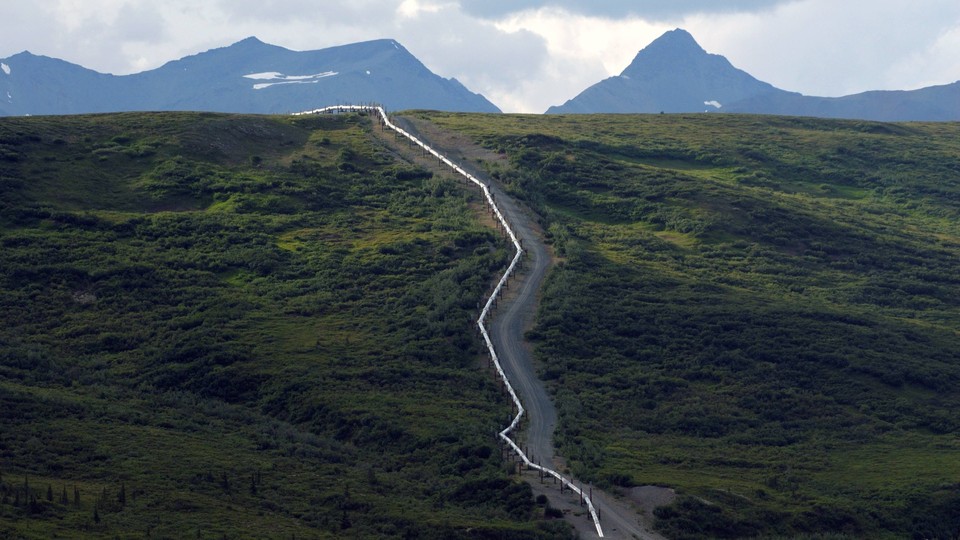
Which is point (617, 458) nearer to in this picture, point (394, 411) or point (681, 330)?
point (394, 411)

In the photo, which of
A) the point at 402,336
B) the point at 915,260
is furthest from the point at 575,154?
the point at 402,336

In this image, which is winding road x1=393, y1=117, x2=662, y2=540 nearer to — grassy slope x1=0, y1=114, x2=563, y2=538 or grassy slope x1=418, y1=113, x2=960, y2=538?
grassy slope x1=418, y1=113, x2=960, y2=538

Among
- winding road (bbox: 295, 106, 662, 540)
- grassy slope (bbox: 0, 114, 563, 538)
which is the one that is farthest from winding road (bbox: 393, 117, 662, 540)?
grassy slope (bbox: 0, 114, 563, 538)

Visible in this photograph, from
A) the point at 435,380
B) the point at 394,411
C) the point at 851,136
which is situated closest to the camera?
the point at 394,411

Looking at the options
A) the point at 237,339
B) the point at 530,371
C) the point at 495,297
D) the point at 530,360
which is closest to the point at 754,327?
the point at 530,360

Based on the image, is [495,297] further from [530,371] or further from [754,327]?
[754,327]

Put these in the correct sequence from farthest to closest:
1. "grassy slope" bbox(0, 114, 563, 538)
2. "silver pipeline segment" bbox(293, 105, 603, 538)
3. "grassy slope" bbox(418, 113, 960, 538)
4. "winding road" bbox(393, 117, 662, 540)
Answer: "grassy slope" bbox(418, 113, 960, 538) < "silver pipeline segment" bbox(293, 105, 603, 538) < "winding road" bbox(393, 117, 662, 540) < "grassy slope" bbox(0, 114, 563, 538)

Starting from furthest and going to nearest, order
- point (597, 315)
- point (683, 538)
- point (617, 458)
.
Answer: point (597, 315) → point (617, 458) → point (683, 538)
